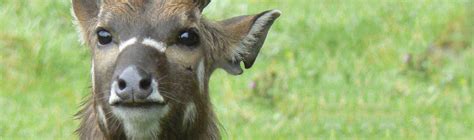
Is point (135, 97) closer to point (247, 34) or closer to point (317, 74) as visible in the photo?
point (247, 34)

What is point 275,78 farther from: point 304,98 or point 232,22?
point 232,22

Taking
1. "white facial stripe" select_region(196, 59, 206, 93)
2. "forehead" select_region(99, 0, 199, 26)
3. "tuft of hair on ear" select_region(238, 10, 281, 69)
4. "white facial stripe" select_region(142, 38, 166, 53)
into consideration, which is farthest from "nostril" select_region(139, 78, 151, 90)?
"tuft of hair on ear" select_region(238, 10, 281, 69)

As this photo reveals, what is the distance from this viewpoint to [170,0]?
29.7 ft

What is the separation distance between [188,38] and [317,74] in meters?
7.17

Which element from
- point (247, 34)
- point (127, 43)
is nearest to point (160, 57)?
point (127, 43)

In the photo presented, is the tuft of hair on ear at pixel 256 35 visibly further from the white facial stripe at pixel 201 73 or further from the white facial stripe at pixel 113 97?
the white facial stripe at pixel 113 97

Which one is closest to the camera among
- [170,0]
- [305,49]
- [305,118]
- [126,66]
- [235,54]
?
[126,66]

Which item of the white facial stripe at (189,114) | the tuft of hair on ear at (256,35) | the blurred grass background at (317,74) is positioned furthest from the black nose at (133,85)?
the blurred grass background at (317,74)

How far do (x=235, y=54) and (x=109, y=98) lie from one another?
1.46m

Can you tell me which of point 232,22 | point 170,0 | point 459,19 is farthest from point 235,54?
point 459,19

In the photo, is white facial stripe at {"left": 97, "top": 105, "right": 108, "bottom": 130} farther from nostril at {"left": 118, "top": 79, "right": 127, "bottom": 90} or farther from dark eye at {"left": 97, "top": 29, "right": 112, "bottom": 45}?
nostril at {"left": 118, "top": 79, "right": 127, "bottom": 90}

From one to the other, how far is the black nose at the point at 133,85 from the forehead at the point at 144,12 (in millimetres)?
Result: 529

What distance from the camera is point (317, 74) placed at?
16047mm

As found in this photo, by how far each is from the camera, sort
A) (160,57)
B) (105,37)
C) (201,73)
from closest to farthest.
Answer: (160,57) → (105,37) → (201,73)
